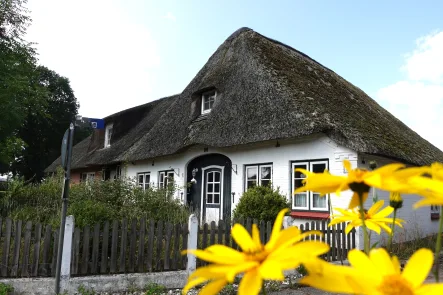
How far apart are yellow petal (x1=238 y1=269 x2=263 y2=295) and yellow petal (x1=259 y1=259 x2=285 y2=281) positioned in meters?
0.01

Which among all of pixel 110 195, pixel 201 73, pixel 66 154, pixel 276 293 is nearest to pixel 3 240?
pixel 66 154

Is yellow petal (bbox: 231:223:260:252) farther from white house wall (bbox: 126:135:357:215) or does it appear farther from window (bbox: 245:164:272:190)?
window (bbox: 245:164:272:190)

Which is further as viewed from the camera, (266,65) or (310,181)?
(266,65)

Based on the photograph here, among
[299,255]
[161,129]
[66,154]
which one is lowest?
[299,255]

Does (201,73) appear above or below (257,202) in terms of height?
above

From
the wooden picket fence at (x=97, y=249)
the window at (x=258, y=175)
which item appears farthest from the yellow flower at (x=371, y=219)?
the window at (x=258, y=175)

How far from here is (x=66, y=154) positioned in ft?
16.4

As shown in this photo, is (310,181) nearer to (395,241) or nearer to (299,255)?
(299,255)

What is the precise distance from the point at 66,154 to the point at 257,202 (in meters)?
5.07

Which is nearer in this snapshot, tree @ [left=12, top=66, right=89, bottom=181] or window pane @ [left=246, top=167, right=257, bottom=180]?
window pane @ [left=246, top=167, right=257, bottom=180]

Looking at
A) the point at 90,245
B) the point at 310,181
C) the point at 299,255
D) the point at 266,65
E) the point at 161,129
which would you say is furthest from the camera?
the point at 161,129

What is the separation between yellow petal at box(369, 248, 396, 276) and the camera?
0.56 m

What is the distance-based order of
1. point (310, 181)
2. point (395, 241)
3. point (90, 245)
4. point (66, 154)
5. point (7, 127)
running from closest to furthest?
point (310, 181), point (66, 154), point (90, 245), point (395, 241), point (7, 127)

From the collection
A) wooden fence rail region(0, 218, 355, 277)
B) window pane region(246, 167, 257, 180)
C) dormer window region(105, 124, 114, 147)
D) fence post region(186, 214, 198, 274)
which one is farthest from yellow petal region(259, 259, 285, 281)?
dormer window region(105, 124, 114, 147)
